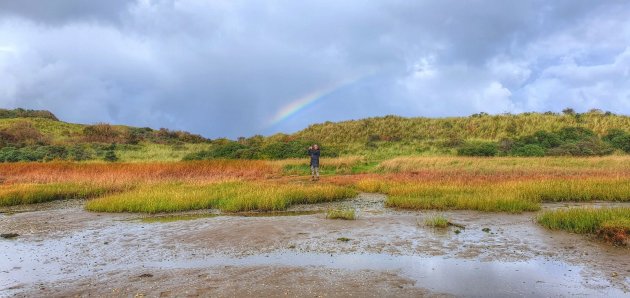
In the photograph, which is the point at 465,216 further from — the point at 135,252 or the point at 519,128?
the point at 519,128

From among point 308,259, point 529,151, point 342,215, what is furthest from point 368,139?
point 308,259

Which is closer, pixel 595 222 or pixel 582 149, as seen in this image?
pixel 595 222

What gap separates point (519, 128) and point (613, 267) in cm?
5681

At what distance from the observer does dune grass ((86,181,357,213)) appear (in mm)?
18281

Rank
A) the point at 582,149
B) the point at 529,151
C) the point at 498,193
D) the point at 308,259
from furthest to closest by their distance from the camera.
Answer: the point at 529,151, the point at 582,149, the point at 498,193, the point at 308,259

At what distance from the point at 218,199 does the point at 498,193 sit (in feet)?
35.1

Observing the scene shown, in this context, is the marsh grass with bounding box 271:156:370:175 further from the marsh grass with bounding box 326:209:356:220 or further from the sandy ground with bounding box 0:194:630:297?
the sandy ground with bounding box 0:194:630:297

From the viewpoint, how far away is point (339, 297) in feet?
26.3

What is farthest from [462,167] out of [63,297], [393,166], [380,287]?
[63,297]

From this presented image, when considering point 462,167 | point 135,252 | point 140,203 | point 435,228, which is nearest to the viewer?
point 135,252

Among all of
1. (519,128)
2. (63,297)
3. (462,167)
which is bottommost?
(63,297)

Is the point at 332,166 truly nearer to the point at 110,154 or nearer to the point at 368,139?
the point at 110,154

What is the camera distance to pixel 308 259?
10664 mm

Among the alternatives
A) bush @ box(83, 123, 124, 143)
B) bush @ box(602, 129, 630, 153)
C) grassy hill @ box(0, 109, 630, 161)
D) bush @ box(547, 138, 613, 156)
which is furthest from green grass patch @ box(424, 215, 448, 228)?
bush @ box(83, 123, 124, 143)
